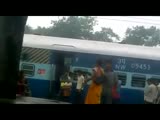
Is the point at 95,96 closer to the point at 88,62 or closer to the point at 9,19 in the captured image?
A: the point at 9,19

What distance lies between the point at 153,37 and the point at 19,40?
3413 mm

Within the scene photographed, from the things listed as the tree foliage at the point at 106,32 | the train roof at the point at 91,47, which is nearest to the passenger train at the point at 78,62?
the train roof at the point at 91,47

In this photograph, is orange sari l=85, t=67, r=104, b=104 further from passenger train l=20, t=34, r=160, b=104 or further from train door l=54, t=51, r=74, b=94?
train door l=54, t=51, r=74, b=94

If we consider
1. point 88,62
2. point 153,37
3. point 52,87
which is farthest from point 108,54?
point 153,37

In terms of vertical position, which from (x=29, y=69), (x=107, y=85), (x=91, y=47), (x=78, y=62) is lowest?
(x=107, y=85)

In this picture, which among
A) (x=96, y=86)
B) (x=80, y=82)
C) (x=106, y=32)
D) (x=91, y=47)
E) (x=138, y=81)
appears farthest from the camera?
(x=138, y=81)

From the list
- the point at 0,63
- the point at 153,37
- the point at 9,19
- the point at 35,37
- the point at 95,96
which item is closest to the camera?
the point at 9,19

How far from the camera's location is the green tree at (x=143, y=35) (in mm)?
7130

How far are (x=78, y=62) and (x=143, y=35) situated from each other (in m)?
Result: 2.72

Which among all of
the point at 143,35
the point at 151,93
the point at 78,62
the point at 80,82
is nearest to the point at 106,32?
the point at 143,35

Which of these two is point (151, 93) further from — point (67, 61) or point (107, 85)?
point (67, 61)

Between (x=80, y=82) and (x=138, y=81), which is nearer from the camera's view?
(x=80, y=82)

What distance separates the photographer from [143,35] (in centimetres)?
788
